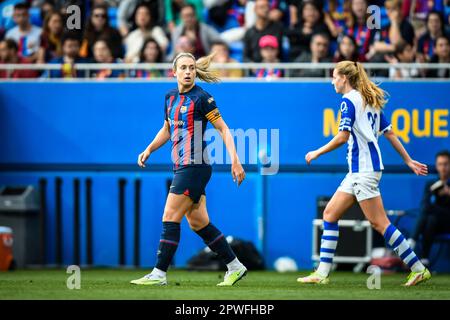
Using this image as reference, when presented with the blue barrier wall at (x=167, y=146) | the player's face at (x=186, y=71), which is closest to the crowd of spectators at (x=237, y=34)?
Result: the blue barrier wall at (x=167, y=146)

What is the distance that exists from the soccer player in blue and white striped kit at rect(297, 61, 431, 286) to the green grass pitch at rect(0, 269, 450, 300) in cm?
36

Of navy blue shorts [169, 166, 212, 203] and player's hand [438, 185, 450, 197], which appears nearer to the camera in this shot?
navy blue shorts [169, 166, 212, 203]

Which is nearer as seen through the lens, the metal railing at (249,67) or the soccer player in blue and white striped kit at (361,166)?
the soccer player in blue and white striped kit at (361,166)

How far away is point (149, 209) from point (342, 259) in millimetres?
2744

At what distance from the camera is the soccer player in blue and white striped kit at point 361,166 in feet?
34.8

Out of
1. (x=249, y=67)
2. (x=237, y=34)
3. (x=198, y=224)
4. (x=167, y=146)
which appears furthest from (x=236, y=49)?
(x=198, y=224)

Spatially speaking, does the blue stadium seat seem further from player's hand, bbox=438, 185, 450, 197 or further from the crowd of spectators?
player's hand, bbox=438, 185, 450, 197

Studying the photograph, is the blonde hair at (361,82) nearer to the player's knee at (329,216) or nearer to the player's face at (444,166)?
the player's knee at (329,216)

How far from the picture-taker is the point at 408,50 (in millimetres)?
14703

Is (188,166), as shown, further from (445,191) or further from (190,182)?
(445,191)

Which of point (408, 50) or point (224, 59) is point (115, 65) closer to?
point (224, 59)

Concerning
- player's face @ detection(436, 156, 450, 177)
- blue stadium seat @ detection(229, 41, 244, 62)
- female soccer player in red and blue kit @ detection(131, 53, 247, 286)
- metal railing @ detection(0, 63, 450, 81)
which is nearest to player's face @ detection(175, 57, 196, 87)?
female soccer player in red and blue kit @ detection(131, 53, 247, 286)

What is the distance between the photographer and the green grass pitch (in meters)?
9.40
